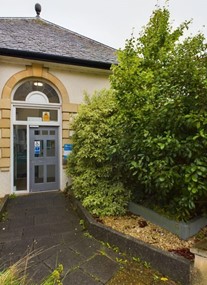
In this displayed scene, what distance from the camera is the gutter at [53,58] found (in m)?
6.47

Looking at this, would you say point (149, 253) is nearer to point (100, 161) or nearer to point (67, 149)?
point (100, 161)

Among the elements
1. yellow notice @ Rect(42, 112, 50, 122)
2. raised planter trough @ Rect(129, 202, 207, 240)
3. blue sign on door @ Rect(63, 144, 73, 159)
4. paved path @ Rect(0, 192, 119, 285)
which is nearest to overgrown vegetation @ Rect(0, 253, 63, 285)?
paved path @ Rect(0, 192, 119, 285)

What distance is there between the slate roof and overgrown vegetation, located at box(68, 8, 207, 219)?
213cm

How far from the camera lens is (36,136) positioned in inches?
288

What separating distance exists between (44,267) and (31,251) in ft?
2.04

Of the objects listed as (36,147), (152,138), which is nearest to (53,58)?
(36,147)

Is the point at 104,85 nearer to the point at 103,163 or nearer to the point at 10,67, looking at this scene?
the point at 10,67

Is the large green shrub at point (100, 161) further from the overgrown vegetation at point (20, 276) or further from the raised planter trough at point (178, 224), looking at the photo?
the overgrown vegetation at point (20, 276)

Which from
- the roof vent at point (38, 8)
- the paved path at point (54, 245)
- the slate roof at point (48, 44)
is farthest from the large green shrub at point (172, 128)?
the roof vent at point (38, 8)

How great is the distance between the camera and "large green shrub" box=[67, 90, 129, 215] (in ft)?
15.8

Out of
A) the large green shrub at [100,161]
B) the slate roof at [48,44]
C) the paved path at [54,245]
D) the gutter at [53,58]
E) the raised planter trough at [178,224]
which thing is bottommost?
the paved path at [54,245]

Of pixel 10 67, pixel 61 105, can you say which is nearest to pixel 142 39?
pixel 61 105

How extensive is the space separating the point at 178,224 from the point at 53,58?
20.1 ft

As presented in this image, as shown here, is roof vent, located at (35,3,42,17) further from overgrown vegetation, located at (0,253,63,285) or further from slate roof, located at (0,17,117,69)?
overgrown vegetation, located at (0,253,63,285)
